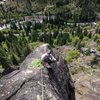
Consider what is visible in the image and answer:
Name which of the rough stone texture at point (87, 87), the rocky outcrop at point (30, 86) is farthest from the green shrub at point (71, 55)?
the rocky outcrop at point (30, 86)

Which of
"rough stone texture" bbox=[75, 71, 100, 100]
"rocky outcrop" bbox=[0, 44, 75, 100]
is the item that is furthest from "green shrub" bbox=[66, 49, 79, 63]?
"rocky outcrop" bbox=[0, 44, 75, 100]

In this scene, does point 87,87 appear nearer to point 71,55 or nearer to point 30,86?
point 71,55

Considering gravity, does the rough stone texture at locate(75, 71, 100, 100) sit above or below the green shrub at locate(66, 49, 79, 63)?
above

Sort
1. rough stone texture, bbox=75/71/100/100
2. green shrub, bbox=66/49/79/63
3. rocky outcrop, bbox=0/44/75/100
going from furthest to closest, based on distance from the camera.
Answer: green shrub, bbox=66/49/79/63 < rough stone texture, bbox=75/71/100/100 < rocky outcrop, bbox=0/44/75/100

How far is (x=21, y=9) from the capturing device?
164250 millimetres

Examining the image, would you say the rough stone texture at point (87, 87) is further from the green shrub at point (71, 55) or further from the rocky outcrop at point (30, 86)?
the rocky outcrop at point (30, 86)

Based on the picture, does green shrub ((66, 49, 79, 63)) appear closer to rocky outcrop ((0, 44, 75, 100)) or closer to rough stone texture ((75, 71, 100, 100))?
rough stone texture ((75, 71, 100, 100))

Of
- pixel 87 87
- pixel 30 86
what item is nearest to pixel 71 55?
pixel 87 87

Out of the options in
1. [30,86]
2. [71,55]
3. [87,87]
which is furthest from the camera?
[71,55]

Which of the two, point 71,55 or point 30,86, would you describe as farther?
point 71,55

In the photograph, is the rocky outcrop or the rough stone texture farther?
the rough stone texture

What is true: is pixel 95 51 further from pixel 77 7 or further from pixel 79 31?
pixel 77 7

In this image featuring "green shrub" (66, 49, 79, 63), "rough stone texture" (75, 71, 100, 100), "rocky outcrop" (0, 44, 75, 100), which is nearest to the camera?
"rocky outcrop" (0, 44, 75, 100)

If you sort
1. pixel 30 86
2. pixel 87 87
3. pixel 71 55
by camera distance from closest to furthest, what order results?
pixel 30 86
pixel 87 87
pixel 71 55
